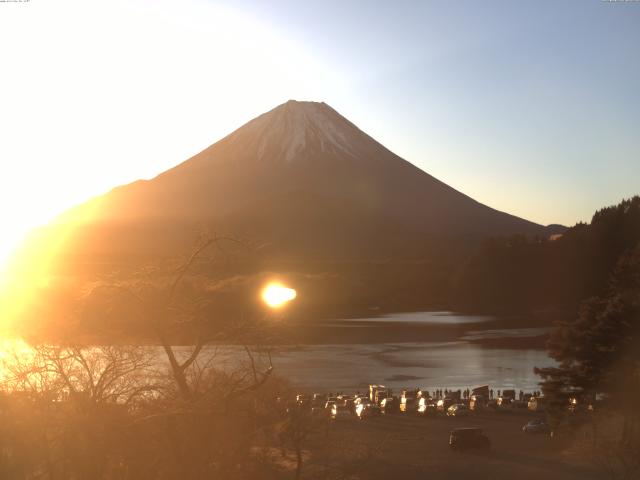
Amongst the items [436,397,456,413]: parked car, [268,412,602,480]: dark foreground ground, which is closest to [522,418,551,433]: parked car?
[268,412,602,480]: dark foreground ground

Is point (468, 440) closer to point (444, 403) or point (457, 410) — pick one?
point (457, 410)

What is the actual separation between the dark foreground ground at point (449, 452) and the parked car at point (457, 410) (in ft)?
1.13

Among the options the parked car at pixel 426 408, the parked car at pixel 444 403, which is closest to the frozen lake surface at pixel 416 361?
the parked car at pixel 426 408

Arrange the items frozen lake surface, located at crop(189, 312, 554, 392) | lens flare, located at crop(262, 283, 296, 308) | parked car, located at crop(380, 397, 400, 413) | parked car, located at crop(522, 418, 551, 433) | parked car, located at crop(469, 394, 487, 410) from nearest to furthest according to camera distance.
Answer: lens flare, located at crop(262, 283, 296, 308) → parked car, located at crop(522, 418, 551, 433) → parked car, located at crop(380, 397, 400, 413) → parked car, located at crop(469, 394, 487, 410) → frozen lake surface, located at crop(189, 312, 554, 392)

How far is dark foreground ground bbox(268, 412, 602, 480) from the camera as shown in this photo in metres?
8.98

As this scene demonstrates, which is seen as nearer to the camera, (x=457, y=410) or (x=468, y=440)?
(x=468, y=440)

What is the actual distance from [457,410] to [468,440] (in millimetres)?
3444

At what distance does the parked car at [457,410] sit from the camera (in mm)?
14367

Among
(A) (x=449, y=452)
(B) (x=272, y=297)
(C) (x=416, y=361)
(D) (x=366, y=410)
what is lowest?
(A) (x=449, y=452)

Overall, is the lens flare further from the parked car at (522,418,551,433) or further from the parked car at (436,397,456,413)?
the parked car at (436,397,456,413)

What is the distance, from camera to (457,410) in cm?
1449

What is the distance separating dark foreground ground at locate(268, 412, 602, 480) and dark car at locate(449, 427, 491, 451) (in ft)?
0.46

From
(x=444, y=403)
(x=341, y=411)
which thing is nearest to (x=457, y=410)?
(x=444, y=403)

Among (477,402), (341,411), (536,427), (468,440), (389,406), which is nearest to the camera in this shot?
(468,440)
